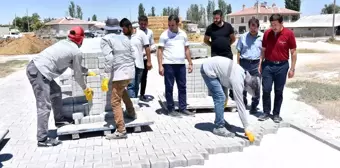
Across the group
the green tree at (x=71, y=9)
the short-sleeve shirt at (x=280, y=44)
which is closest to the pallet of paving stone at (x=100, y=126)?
the short-sleeve shirt at (x=280, y=44)

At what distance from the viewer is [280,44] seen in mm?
5434

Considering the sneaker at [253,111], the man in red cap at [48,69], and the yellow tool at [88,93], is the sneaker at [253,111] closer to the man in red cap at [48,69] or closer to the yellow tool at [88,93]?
the yellow tool at [88,93]

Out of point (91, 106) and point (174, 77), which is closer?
point (91, 106)

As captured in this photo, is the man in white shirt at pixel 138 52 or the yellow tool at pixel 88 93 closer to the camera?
the yellow tool at pixel 88 93

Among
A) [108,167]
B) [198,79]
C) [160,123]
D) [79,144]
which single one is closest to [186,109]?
[160,123]

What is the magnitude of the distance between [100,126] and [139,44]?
2.15m

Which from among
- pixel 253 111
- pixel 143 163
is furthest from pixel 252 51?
pixel 143 163

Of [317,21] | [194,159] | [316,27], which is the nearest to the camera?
[194,159]

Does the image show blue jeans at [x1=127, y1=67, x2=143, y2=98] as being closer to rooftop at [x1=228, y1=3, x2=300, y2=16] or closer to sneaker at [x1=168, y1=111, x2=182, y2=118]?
sneaker at [x1=168, y1=111, x2=182, y2=118]

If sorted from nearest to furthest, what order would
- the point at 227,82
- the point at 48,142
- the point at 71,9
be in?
1. the point at 48,142
2. the point at 227,82
3. the point at 71,9

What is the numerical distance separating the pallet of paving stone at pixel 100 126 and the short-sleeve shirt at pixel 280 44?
2.26m

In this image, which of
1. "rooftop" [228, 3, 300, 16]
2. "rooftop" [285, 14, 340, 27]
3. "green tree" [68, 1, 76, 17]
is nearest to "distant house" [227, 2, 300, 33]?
"rooftop" [228, 3, 300, 16]

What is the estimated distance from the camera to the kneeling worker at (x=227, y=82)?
4.51m

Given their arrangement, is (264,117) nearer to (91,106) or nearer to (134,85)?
(134,85)
